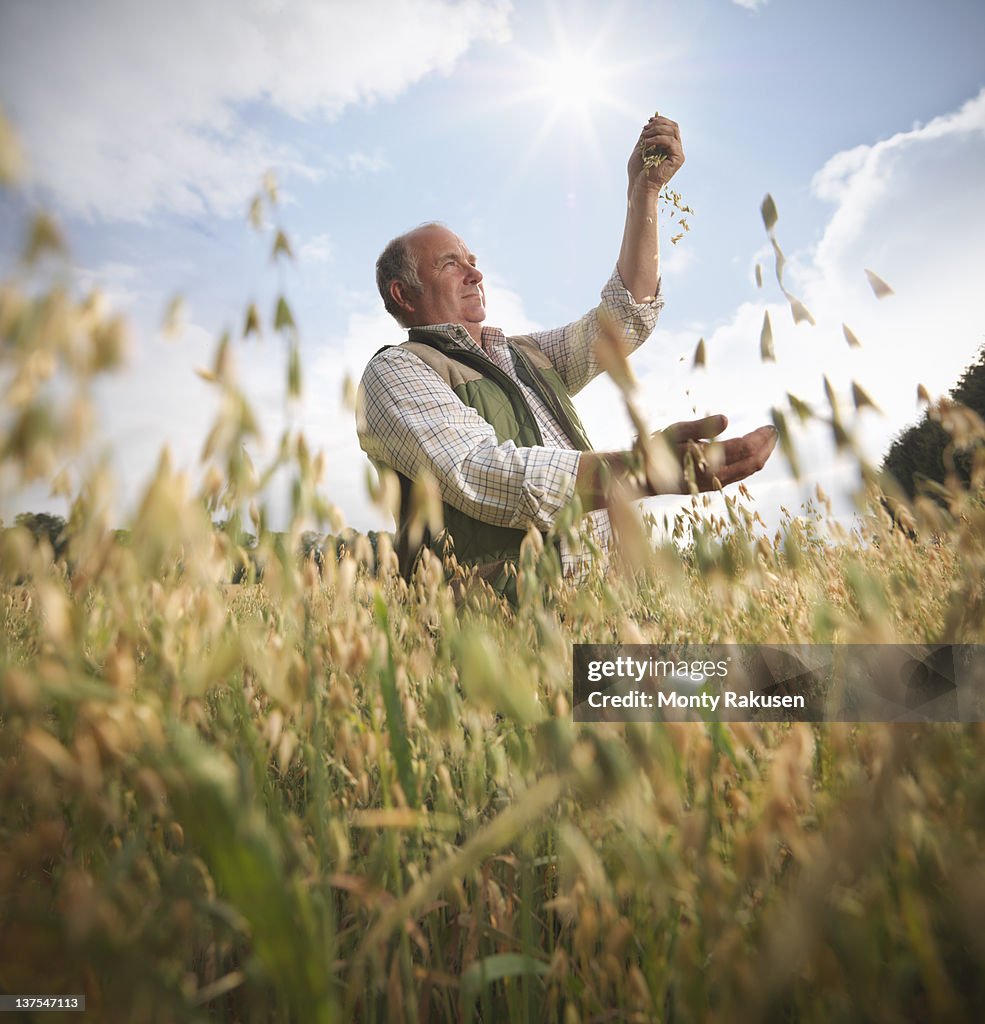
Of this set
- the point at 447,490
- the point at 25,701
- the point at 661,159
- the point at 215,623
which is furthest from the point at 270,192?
the point at 661,159

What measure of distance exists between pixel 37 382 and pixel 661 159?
2766mm

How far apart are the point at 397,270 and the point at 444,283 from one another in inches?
12.2

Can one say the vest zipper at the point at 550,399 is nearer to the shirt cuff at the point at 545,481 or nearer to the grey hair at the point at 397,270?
the grey hair at the point at 397,270

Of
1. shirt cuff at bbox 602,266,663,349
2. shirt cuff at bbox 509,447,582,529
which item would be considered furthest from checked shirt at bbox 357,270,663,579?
shirt cuff at bbox 602,266,663,349

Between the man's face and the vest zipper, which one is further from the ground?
the man's face

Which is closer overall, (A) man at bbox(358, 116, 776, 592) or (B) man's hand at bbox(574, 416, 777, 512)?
(B) man's hand at bbox(574, 416, 777, 512)

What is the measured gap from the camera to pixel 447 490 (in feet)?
7.11

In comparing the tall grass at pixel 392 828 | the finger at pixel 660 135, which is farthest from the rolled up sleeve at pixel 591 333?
the tall grass at pixel 392 828

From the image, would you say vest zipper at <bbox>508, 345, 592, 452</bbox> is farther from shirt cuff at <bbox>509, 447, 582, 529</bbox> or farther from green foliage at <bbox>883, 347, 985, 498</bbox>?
green foliage at <bbox>883, 347, 985, 498</bbox>

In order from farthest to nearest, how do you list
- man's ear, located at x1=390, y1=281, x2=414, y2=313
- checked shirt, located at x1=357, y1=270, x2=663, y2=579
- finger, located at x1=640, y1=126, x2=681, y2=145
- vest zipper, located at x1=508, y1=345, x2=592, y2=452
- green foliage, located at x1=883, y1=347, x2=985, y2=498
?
1. green foliage, located at x1=883, y1=347, x2=985, y2=498
2. man's ear, located at x1=390, y1=281, x2=414, y2=313
3. vest zipper, located at x1=508, y1=345, x2=592, y2=452
4. finger, located at x1=640, y1=126, x2=681, y2=145
5. checked shirt, located at x1=357, y1=270, x2=663, y2=579

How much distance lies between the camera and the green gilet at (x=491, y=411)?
2.49m

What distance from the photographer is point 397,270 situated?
3336 mm

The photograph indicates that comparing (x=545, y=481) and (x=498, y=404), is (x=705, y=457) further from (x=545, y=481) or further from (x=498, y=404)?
(x=498, y=404)

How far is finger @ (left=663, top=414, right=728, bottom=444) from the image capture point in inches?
48.1
